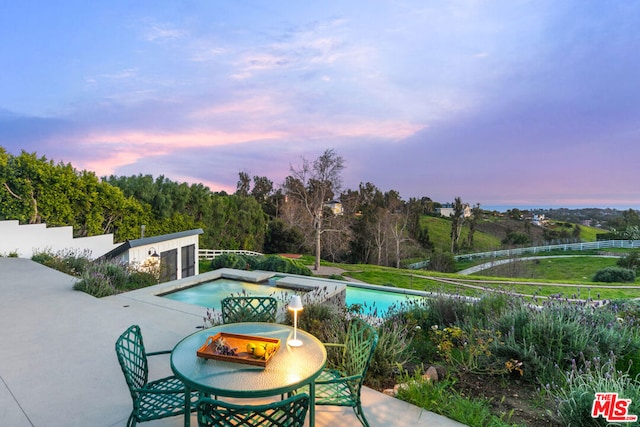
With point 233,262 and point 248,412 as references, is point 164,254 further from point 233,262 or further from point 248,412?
point 248,412

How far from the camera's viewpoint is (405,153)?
15445 millimetres

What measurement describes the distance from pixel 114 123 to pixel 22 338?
8308 mm

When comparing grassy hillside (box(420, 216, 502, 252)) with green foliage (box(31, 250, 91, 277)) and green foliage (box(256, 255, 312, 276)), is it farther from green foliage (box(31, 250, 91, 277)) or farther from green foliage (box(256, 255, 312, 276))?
green foliage (box(31, 250, 91, 277))

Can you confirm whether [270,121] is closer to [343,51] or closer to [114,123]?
[343,51]

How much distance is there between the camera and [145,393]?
80.7 inches

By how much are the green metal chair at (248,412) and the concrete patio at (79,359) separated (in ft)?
3.41

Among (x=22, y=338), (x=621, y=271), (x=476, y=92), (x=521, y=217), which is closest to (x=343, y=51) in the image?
(x=476, y=92)

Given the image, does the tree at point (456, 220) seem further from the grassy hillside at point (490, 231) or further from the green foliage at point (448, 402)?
the green foliage at point (448, 402)

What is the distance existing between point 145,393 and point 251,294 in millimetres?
5825

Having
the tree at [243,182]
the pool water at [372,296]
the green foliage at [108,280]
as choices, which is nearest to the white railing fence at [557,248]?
the pool water at [372,296]

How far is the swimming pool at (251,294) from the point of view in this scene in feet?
24.0

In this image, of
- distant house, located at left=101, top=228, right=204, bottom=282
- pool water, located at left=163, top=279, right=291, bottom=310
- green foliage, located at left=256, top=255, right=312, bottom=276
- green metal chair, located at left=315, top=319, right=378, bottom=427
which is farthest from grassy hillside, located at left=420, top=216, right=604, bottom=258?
green metal chair, located at left=315, top=319, right=378, bottom=427

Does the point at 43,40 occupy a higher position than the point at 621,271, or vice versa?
the point at 43,40

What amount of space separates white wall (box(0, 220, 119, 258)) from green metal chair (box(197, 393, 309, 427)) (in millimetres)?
12492
